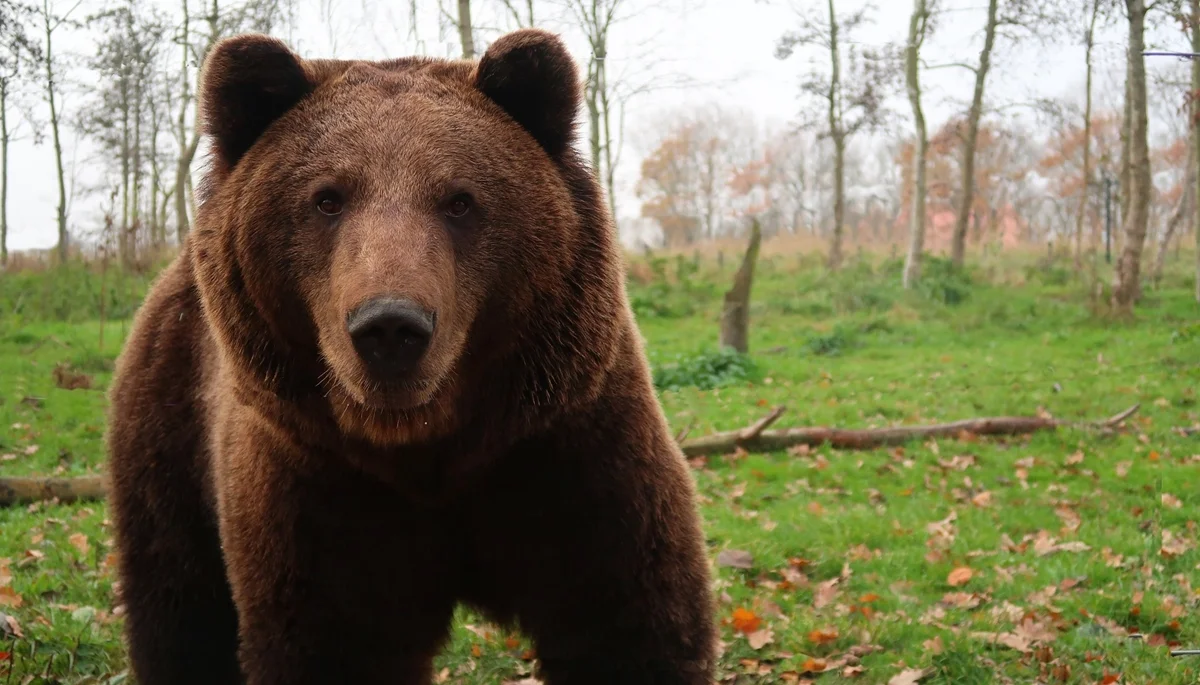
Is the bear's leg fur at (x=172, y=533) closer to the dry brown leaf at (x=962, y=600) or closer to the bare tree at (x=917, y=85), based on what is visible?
the dry brown leaf at (x=962, y=600)

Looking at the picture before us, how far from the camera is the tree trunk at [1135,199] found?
16516 mm

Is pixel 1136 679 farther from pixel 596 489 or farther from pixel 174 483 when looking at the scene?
pixel 174 483

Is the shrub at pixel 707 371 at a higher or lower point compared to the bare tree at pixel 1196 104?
lower

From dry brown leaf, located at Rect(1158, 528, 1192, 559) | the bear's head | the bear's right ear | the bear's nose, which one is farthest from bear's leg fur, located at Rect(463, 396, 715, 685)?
dry brown leaf, located at Rect(1158, 528, 1192, 559)

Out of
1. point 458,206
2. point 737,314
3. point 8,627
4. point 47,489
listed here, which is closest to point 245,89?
point 458,206

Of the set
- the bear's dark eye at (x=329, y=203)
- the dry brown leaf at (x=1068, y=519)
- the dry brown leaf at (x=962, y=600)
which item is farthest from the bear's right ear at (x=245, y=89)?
the dry brown leaf at (x=1068, y=519)

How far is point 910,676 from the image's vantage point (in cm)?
432

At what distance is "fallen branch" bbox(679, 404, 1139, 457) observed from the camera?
9.31 metres

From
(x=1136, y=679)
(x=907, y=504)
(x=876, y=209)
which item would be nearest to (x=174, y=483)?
(x=1136, y=679)

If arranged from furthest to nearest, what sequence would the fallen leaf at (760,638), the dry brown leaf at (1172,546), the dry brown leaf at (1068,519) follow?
the dry brown leaf at (1068,519)
the dry brown leaf at (1172,546)
the fallen leaf at (760,638)

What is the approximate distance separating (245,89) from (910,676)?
11.9 ft

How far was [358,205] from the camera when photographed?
2.40 m

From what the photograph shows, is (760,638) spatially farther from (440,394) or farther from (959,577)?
(440,394)

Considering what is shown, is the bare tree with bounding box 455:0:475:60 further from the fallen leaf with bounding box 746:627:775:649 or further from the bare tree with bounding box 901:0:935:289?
the bare tree with bounding box 901:0:935:289
